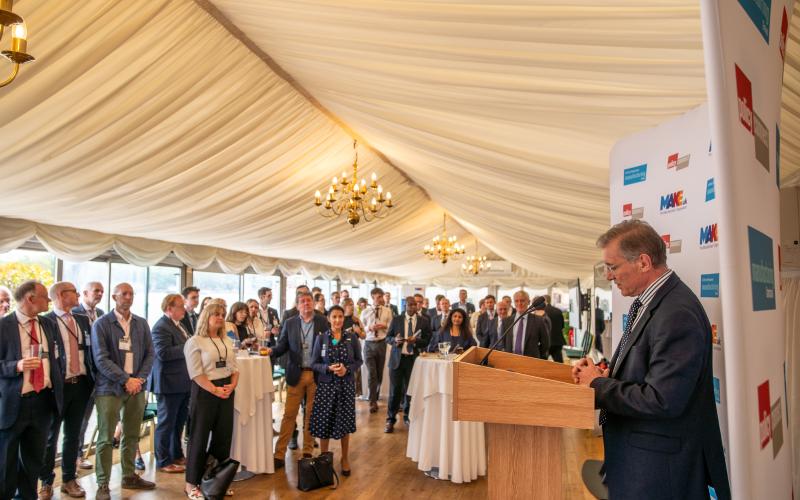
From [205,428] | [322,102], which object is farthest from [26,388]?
[322,102]

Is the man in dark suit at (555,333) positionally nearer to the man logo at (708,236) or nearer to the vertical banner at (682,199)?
the vertical banner at (682,199)

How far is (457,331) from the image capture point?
6.19 m

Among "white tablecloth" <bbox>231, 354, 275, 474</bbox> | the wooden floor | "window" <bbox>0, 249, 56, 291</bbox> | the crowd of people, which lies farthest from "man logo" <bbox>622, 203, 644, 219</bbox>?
"window" <bbox>0, 249, 56, 291</bbox>

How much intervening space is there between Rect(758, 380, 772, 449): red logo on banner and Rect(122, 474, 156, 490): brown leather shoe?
15.1ft

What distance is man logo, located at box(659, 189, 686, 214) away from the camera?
2.28 meters

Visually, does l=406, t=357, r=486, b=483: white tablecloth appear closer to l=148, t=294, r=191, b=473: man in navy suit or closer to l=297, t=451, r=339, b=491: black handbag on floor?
l=297, t=451, r=339, b=491: black handbag on floor

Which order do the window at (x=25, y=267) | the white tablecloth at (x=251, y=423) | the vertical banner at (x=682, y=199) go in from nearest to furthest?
the vertical banner at (x=682, y=199) < the white tablecloth at (x=251, y=423) < the window at (x=25, y=267)

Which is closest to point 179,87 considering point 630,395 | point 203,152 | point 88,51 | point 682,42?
point 88,51

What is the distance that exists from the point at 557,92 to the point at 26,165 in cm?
405

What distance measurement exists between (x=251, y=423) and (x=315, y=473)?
797mm

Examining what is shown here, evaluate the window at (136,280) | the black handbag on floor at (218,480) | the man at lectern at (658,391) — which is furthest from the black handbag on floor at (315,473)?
the window at (136,280)

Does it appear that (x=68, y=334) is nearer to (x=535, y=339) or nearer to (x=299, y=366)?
Answer: (x=299, y=366)

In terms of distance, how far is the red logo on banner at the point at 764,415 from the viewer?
128 centimetres

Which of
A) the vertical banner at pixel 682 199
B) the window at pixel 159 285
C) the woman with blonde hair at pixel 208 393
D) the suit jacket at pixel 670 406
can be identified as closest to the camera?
the suit jacket at pixel 670 406
